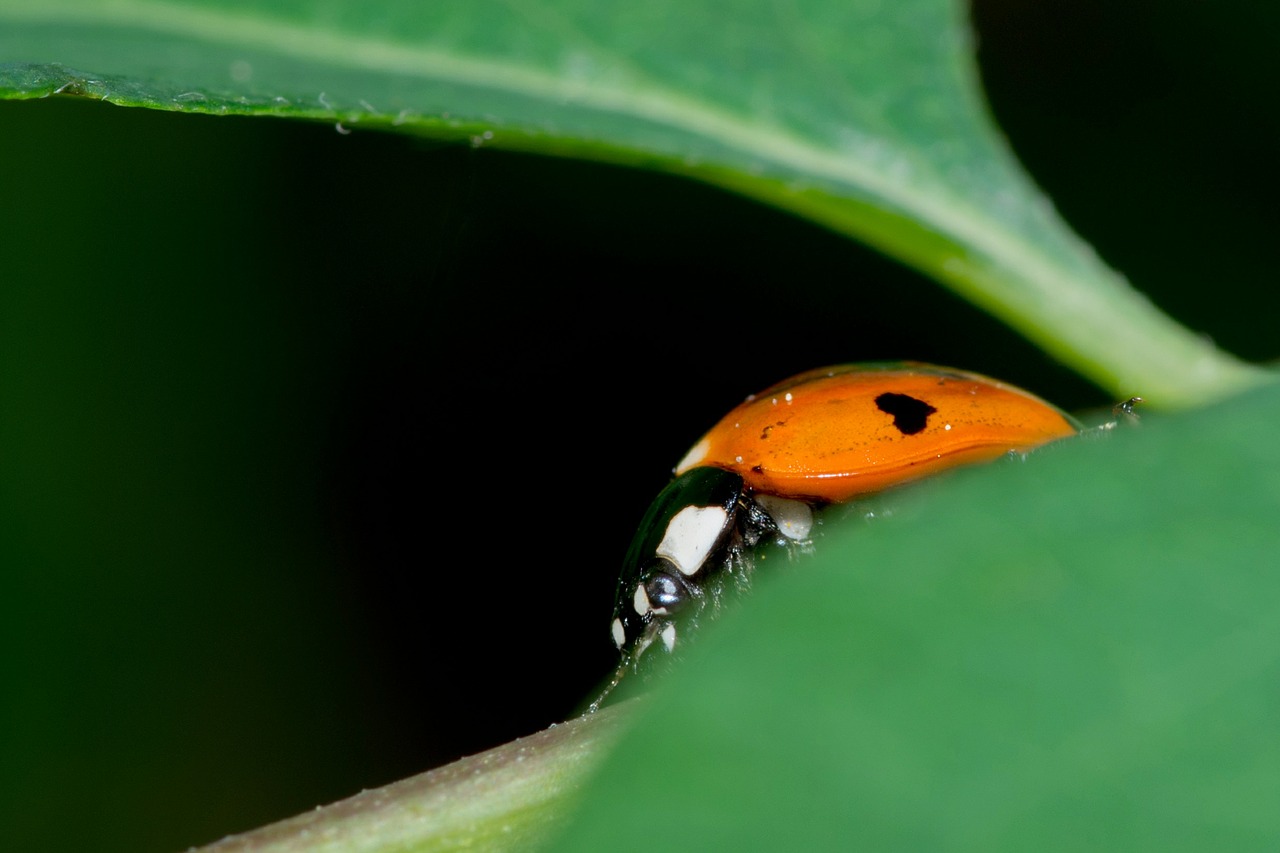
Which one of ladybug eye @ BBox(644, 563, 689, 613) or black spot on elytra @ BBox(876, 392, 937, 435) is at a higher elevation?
black spot on elytra @ BBox(876, 392, 937, 435)

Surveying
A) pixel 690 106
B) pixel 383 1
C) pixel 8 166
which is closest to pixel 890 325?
pixel 690 106

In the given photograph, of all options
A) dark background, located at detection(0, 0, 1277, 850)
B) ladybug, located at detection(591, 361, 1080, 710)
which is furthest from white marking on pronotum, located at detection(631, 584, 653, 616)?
dark background, located at detection(0, 0, 1277, 850)

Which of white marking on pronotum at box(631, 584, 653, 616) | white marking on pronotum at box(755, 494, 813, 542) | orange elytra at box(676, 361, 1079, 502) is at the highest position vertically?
orange elytra at box(676, 361, 1079, 502)

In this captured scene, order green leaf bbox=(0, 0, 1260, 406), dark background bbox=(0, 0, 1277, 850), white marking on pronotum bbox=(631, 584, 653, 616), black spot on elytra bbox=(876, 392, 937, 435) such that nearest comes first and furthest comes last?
1. green leaf bbox=(0, 0, 1260, 406)
2. black spot on elytra bbox=(876, 392, 937, 435)
3. white marking on pronotum bbox=(631, 584, 653, 616)
4. dark background bbox=(0, 0, 1277, 850)

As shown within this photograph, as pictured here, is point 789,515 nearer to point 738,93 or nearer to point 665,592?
point 665,592

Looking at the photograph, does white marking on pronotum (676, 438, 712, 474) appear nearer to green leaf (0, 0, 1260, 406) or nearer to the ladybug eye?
the ladybug eye

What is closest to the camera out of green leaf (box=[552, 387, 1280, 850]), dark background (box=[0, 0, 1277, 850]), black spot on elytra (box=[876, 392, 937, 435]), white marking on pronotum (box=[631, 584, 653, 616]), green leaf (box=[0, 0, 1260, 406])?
green leaf (box=[552, 387, 1280, 850])
